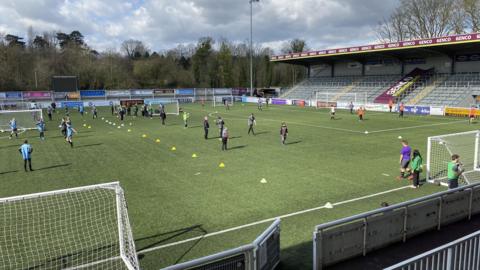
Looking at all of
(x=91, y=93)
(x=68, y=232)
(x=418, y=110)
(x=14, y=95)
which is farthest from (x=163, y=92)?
(x=68, y=232)

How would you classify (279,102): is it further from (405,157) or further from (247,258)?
(247,258)

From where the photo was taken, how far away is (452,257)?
5020 millimetres

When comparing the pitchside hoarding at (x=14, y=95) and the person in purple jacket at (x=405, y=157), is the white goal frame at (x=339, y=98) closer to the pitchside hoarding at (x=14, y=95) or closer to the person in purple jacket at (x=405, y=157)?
the person in purple jacket at (x=405, y=157)

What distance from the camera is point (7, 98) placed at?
63969mm

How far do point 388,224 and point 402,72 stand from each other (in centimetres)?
5506

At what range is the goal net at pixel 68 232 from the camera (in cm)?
802

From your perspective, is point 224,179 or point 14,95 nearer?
point 224,179

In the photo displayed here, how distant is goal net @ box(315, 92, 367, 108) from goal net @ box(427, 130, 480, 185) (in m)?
33.3

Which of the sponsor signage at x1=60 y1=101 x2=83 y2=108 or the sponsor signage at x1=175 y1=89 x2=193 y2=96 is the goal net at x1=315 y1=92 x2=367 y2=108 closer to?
the sponsor signage at x1=175 y1=89 x2=193 y2=96

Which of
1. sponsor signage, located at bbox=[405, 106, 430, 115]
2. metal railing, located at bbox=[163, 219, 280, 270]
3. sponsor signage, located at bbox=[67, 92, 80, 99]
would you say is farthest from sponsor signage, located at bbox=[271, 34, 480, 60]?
metal railing, located at bbox=[163, 219, 280, 270]

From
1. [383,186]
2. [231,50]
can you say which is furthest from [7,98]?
[383,186]

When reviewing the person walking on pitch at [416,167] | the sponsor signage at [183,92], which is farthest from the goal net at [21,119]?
the sponsor signage at [183,92]

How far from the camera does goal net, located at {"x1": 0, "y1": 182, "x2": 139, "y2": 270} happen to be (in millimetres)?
8023

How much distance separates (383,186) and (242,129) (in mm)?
18916
